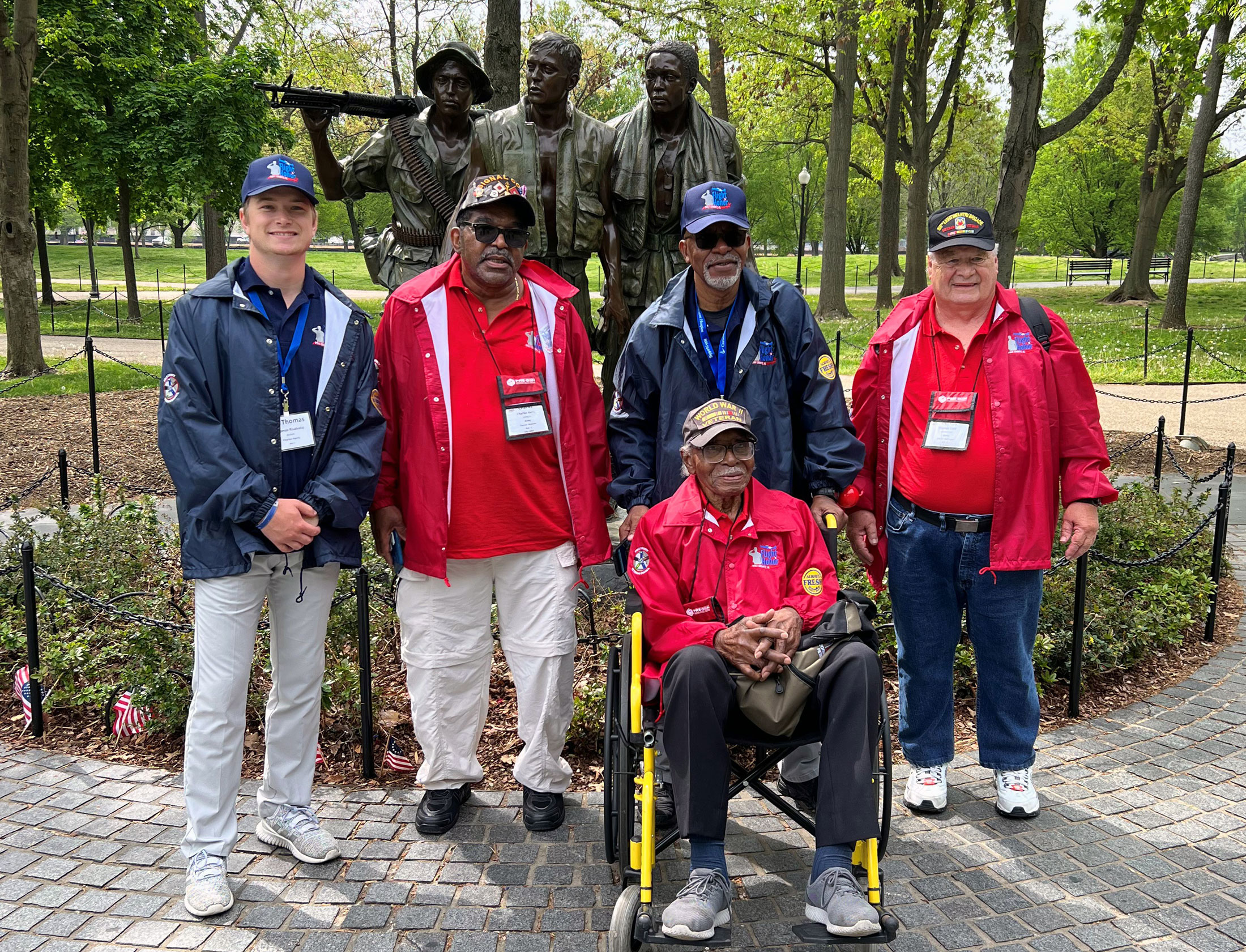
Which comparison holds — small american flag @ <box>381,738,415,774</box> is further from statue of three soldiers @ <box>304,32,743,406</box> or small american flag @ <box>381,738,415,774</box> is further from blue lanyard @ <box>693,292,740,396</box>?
statue of three soldiers @ <box>304,32,743,406</box>

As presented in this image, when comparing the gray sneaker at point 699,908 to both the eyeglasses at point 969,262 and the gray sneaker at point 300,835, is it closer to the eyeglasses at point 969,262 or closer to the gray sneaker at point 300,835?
the gray sneaker at point 300,835

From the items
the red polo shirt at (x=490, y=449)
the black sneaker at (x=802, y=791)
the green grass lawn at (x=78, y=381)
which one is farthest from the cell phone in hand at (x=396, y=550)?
the green grass lawn at (x=78, y=381)

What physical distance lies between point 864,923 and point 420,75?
15.5 ft

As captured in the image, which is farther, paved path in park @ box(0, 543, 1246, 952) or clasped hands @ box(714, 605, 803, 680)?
paved path in park @ box(0, 543, 1246, 952)

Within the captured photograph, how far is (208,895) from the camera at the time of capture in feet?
11.0

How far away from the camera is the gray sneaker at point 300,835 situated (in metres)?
3.68

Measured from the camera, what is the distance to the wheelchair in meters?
2.92

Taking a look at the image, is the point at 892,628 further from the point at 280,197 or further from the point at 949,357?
the point at 280,197

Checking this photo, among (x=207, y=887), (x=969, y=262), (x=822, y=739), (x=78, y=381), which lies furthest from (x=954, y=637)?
(x=78, y=381)

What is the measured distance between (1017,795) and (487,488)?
91.9 inches

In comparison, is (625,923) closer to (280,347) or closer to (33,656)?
(280,347)

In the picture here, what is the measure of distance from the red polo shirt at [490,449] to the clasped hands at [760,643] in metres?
0.93

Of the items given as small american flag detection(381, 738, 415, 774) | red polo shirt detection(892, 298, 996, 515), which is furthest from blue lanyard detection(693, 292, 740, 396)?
small american flag detection(381, 738, 415, 774)

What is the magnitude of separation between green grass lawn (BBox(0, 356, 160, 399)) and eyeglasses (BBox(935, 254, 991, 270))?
1360cm
